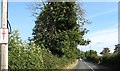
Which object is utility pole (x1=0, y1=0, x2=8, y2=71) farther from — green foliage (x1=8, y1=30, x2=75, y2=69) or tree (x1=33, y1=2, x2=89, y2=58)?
tree (x1=33, y1=2, x2=89, y2=58)

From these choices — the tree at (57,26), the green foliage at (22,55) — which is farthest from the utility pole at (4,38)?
the tree at (57,26)

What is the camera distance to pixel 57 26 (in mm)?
45375

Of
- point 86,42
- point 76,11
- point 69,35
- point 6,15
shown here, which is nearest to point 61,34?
point 69,35

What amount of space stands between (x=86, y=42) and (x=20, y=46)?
34.9 metres

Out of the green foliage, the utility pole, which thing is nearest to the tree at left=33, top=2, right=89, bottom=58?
the green foliage

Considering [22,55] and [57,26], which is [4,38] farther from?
[57,26]

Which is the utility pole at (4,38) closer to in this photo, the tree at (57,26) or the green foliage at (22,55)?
the green foliage at (22,55)

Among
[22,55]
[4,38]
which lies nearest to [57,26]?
[22,55]

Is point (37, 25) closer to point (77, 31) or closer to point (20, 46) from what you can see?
point (77, 31)

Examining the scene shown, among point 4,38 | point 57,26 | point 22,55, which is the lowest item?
point 4,38

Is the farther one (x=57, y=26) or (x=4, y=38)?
(x=57, y=26)

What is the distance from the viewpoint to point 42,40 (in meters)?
43.4

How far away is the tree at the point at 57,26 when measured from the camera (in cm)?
4372

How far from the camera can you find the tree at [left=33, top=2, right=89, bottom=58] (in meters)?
43.7
